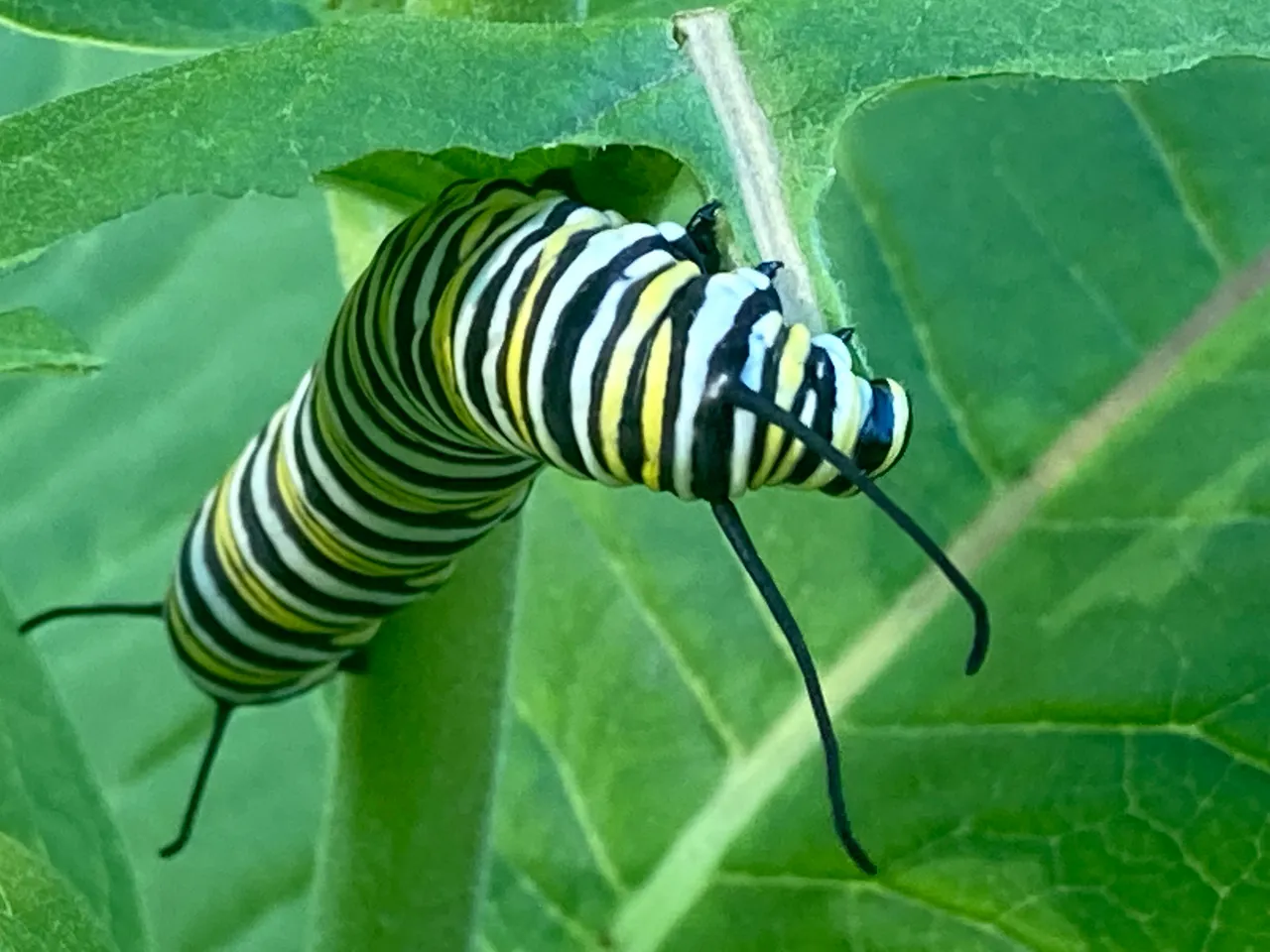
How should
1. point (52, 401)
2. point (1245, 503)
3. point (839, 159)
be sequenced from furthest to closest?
point (52, 401), point (839, 159), point (1245, 503)

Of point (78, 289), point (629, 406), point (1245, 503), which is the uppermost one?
point (78, 289)

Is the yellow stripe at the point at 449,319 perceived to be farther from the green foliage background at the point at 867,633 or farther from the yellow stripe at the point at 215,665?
the yellow stripe at the point at 215,665

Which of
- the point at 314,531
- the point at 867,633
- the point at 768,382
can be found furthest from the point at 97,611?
the point at 768,382

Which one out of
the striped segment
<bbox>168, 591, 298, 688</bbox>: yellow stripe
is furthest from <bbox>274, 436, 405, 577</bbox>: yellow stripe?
<bbox>168, 591, 298, 688</bbox>: yellow stripe

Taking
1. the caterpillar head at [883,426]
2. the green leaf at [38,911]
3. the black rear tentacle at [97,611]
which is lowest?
the black rear tentacle at [97,611]

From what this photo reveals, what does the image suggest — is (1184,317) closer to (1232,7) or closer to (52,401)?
(1232,7)

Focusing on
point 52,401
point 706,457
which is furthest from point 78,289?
point 706,457

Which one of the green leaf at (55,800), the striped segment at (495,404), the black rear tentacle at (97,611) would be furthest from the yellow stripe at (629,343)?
the black rear tentacle at (97,611)
